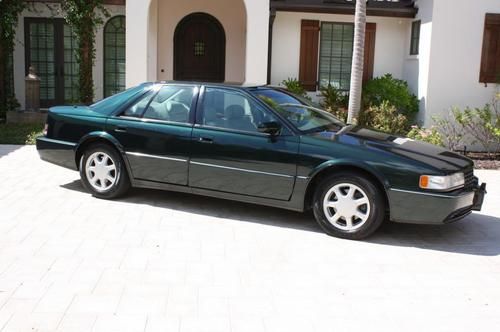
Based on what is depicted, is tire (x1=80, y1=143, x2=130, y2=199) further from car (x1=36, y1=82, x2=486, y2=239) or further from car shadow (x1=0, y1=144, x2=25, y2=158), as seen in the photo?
car shadow (x1=0, y1=144, x2=25, y2=158)

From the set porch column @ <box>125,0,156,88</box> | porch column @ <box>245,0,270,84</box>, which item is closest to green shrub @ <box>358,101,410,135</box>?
porch column @ <box>245,0,270,84</box>

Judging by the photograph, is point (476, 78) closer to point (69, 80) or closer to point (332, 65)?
point (332, 65)

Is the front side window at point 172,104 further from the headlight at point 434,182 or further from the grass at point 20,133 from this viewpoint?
the grass at point 20,133

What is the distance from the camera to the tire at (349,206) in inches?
232

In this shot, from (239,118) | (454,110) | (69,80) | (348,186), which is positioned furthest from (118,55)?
(348,186)

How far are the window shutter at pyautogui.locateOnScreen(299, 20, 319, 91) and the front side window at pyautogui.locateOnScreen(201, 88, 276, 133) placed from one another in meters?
6.82

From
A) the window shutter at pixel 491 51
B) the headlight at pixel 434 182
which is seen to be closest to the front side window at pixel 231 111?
the headlight at pixel 434 182

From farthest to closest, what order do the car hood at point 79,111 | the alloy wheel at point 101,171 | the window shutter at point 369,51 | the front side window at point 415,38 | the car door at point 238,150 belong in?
the window shutter at point 369,51 → the front side window at point 415,38 → the car hood at point 79,111 → the alloy wheel at point 101,171 → the car door at point 238,150

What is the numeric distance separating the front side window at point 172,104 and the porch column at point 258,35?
508 cm

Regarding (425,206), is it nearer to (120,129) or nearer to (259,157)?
(259,157)

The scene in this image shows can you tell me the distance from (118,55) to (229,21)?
3108 millimetres

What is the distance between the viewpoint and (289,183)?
6223 mm

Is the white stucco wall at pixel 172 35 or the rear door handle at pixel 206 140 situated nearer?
the rear door handle at pixel 206 140

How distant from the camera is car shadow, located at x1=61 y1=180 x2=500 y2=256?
A: 6066 millimetres
